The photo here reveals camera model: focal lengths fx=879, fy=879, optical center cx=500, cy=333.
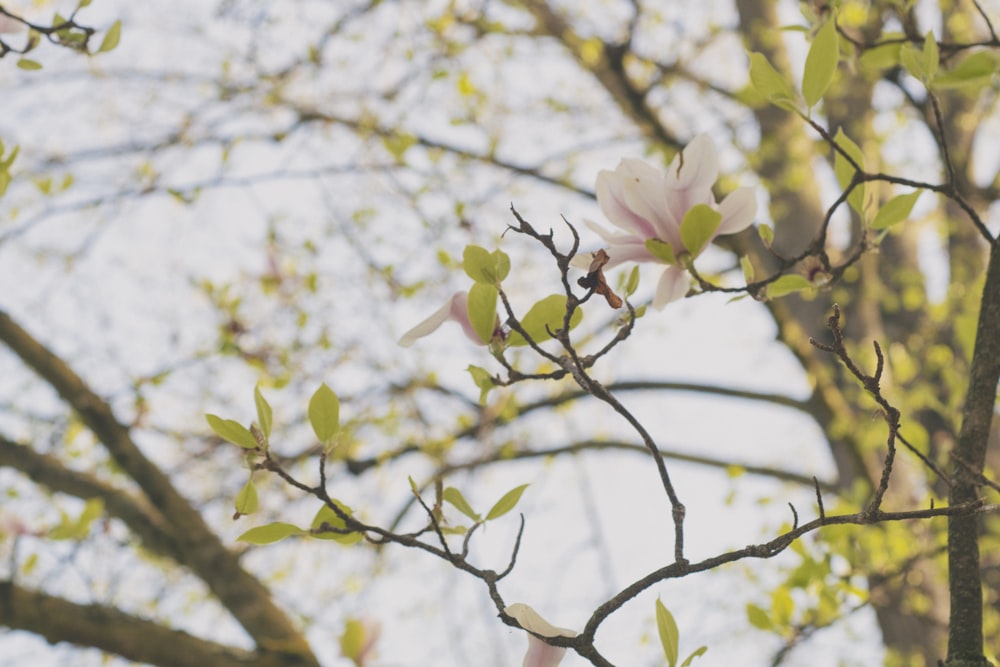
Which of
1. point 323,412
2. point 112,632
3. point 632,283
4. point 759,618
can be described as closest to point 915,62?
point 632,283

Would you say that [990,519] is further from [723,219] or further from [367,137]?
[367,137]

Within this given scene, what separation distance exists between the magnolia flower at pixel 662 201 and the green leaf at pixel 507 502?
17cm

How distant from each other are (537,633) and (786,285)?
0.32 metres

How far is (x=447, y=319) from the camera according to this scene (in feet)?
2.07

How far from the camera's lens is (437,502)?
24.6 inches

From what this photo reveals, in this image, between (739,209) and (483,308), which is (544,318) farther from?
(739,209)

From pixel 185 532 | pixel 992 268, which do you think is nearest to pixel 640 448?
pixel 185 532

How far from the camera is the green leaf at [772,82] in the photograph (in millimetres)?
611

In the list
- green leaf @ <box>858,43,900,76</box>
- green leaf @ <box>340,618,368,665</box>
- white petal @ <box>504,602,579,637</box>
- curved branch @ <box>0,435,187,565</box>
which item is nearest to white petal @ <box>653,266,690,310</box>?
white petal @ <box>504,602,579,637</box>

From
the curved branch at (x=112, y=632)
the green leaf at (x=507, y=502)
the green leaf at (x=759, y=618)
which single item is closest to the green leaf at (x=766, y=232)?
the green leaf at (x=507, y=502)

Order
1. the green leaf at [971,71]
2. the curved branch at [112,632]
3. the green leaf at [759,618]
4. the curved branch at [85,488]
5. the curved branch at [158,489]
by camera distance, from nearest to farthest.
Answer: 1. the green leaf at [971,71]
2. the green leaf at [759,618]
3. the curved branch at [112,632]
4. the curved branch at [158,489]
5. the curved branch at [85,488]

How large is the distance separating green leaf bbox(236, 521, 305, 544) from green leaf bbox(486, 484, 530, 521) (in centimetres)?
13

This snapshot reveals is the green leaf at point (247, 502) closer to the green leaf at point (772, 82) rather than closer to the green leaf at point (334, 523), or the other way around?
the green leaf at point (334, 523)

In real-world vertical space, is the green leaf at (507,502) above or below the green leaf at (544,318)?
below
